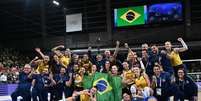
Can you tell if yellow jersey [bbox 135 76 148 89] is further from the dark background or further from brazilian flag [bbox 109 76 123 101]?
the dark background

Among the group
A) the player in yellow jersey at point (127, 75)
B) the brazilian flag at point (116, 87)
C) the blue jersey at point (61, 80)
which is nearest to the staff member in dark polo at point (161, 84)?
the player in yellow jersey at point (127, 75)

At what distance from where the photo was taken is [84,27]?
28156 millimetres

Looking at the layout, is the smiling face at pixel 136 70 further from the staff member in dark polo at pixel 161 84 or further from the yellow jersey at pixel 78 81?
the yellow jersey at pixel 78 81

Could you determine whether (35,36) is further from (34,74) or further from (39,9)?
(34,74)

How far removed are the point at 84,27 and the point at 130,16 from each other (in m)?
4.47

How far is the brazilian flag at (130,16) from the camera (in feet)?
81.4

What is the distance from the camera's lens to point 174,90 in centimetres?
888

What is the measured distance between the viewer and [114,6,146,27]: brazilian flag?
2481 cm

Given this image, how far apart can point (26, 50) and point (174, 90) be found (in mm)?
22075

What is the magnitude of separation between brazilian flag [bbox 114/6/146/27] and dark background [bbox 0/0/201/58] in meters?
0.74

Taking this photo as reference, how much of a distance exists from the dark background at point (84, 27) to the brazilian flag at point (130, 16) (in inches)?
29.3

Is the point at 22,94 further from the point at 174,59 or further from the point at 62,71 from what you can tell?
the point at 174,59

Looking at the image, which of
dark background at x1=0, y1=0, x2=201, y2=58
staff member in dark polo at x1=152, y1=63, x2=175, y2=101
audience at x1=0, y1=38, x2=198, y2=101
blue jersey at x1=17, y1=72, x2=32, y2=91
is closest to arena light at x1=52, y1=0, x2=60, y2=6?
dark background at x1=0, y1=0, x2=201, y2=58

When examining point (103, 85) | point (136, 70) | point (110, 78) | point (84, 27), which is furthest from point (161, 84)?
point (84, 27)
